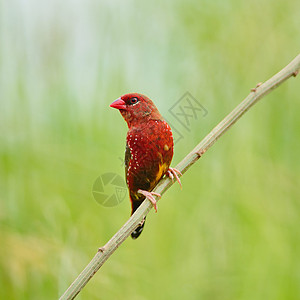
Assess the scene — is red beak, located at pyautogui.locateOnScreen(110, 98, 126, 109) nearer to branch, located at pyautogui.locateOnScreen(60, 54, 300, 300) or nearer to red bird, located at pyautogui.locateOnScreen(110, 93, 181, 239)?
red bird, located at pyautogui.locateOnScreen(110, 93, 181, 239)

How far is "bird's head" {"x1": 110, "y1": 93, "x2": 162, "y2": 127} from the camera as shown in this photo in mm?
2117

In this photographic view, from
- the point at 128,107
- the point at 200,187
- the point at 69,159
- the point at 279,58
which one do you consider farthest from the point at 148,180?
the point at 279,58

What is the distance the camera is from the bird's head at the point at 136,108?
2117 mm

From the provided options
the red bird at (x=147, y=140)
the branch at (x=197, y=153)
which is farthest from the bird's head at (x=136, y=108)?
the branch at (x=197, y=153)

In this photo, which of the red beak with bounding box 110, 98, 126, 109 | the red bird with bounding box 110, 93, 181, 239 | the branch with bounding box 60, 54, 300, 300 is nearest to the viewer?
the branch with bounding box 60, 54, 300, 300

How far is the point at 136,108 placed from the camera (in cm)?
220

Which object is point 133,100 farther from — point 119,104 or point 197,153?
point 197,153

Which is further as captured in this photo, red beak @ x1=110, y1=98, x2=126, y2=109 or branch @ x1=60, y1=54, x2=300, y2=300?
red beak @ x1=110, y1=98, x2=126, y2=109

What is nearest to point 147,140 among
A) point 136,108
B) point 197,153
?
point 136,108

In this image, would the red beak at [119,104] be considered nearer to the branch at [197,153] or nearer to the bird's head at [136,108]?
the bird's head at [136,108]

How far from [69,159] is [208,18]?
61.8 inches

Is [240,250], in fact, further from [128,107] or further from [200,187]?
[128,107]

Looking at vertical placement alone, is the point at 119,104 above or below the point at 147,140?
above

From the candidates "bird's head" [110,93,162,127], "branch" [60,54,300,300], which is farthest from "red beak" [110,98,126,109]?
"branch" [60,54,300,300]
